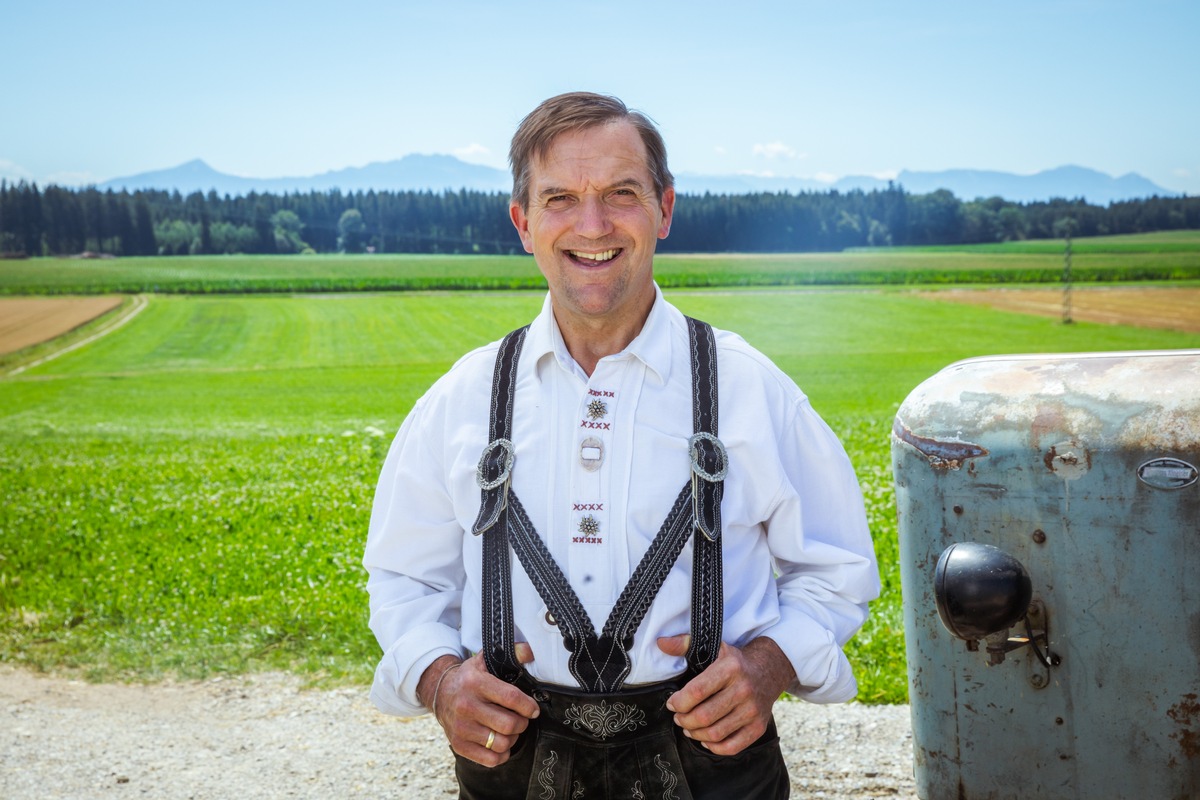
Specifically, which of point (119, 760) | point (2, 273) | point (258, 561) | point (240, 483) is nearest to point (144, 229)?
point (2, 273)

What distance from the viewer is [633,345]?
6.29ft

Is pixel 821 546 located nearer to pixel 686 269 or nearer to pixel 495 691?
pixel 495 691

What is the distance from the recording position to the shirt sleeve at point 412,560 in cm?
197

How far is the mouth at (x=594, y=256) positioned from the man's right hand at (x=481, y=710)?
0.69 m

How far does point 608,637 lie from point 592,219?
740mm

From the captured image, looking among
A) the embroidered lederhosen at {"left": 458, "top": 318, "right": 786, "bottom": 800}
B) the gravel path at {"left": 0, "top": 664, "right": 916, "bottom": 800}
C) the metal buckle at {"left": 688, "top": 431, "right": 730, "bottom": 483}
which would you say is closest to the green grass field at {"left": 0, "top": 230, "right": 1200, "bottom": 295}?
the gravel path at {"left": 0, "top": 664, "right": 916, "bottom": 800}

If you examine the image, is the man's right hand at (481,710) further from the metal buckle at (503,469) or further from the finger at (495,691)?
the metal buckle at (503,469)

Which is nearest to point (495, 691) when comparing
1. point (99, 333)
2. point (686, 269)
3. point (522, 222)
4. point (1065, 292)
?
point (522, 222)

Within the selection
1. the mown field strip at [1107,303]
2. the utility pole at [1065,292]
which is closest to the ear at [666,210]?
the mown field strip at [1107,303]

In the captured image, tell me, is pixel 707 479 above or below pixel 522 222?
below

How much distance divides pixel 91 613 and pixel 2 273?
1439cm

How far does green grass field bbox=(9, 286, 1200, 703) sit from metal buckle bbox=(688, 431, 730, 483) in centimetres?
265

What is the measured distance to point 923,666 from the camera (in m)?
2.35

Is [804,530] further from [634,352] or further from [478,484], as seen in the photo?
[478,484]
